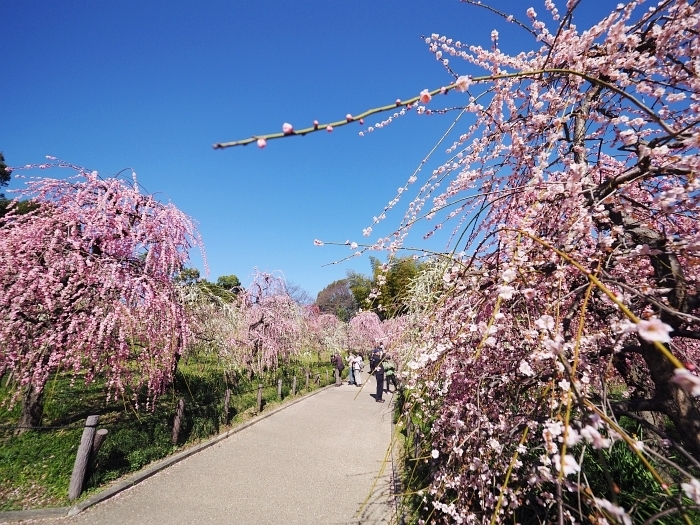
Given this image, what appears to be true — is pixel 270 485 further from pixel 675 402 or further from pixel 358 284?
pixel 358 284

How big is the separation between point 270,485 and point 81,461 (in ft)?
8.71

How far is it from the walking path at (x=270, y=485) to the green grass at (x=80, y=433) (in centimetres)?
49

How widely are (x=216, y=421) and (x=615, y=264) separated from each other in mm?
8231

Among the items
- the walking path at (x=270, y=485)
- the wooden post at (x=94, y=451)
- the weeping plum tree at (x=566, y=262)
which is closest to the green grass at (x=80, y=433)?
the wooden post at (x=94, y=451)

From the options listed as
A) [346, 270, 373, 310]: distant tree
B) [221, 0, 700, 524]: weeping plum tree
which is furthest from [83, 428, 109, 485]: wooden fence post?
[346, 270, 373, 310]: distant tree

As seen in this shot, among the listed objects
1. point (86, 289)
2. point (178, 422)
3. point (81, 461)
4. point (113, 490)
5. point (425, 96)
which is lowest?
point (113, 490)

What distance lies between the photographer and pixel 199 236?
6.59 m

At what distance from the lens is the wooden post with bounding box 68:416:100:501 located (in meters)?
4.41

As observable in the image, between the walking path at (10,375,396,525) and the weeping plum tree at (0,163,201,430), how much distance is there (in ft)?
5.10

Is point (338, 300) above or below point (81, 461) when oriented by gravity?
above

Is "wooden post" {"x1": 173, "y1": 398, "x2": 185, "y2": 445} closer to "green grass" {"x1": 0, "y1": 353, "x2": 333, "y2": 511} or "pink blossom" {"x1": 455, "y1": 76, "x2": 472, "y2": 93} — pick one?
"green grass" {"x1": 0, "y1": 353, "x2": 333, "y2": 511}

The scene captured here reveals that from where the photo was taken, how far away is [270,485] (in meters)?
5.28

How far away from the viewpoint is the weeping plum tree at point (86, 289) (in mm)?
4797

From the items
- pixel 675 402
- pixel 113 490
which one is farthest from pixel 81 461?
pixel 675 402
